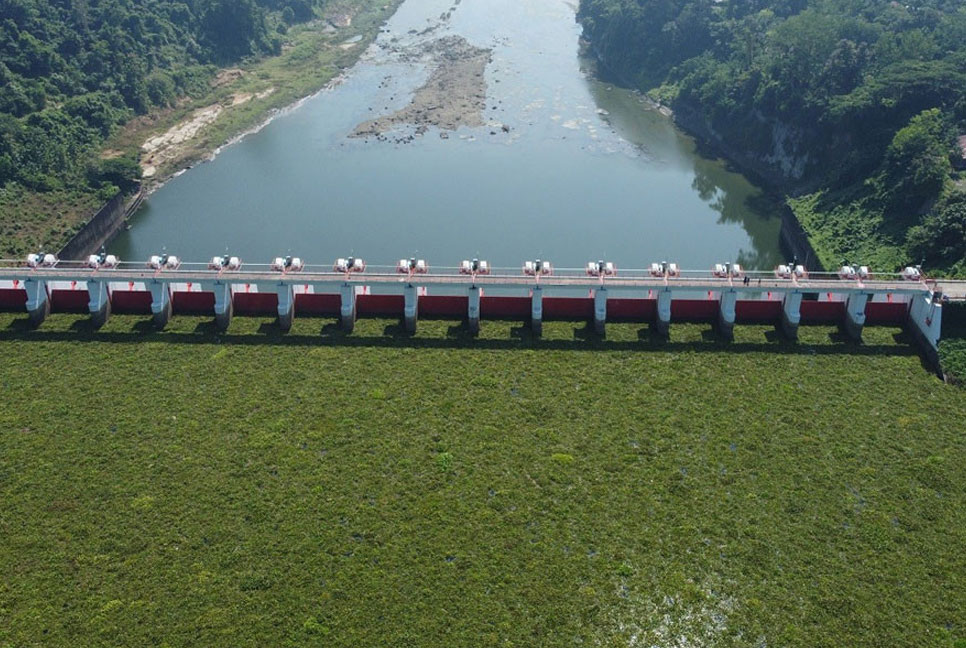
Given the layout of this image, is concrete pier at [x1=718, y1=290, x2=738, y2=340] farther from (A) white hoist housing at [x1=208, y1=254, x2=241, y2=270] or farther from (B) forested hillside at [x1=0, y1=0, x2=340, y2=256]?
(B) forested hillside at [x1=0, y1=0, x2=340, y2=256]

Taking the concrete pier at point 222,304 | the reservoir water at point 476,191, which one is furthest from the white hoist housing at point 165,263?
the reservoir water at point 476,191

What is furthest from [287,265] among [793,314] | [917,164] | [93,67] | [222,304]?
[93,67]

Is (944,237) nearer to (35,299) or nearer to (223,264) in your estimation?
(223,264)

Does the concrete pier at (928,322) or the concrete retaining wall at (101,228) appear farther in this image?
the concrete retaining wall at (101,228)

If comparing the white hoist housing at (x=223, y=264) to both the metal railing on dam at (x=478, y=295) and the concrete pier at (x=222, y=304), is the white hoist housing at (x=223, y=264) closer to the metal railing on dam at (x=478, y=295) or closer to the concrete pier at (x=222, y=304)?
the metal railing on dam at (x=478, y=295)

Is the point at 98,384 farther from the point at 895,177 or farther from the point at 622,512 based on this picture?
the point at 895,177

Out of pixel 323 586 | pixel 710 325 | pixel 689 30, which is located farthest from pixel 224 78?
pixel 323 586
